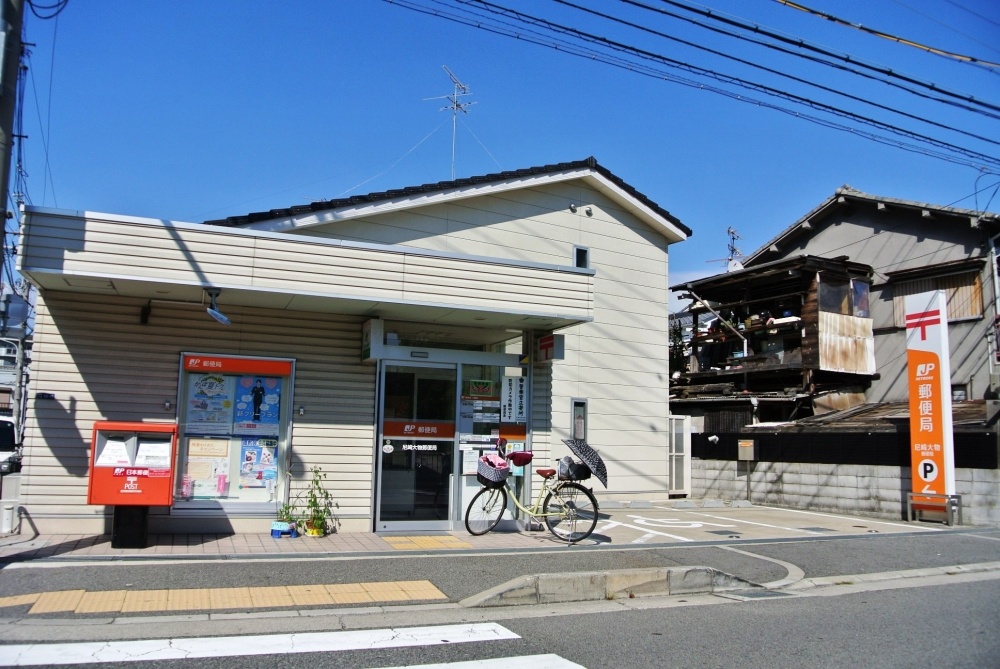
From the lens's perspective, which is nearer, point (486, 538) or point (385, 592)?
point (385, 592)

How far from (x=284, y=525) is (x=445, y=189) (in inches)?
279

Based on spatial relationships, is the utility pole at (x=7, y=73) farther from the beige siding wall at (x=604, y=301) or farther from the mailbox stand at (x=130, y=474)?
the beige siding wall at (x=604, y=301)

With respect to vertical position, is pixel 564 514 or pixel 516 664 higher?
pixel 564 514

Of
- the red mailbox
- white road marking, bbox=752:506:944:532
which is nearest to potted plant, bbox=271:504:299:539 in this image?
the red mailbox

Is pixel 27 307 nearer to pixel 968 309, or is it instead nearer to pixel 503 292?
pixel 503 292

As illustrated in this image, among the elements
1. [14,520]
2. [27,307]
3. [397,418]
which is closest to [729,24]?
[397,418]

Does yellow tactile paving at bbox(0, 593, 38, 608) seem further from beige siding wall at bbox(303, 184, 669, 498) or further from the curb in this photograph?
beige siding wall at bbox(303, 184, 669, 498)

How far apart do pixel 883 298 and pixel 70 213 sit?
2124 cm

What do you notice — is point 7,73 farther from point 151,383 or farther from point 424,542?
point 424,542

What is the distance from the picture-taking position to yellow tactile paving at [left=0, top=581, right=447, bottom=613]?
6.57 m

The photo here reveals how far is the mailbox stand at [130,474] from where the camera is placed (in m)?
8.89

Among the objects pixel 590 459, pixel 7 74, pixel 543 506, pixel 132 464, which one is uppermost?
pixel 7 74

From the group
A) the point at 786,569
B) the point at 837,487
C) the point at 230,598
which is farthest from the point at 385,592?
the point at 837,487

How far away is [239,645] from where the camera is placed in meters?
5.68
